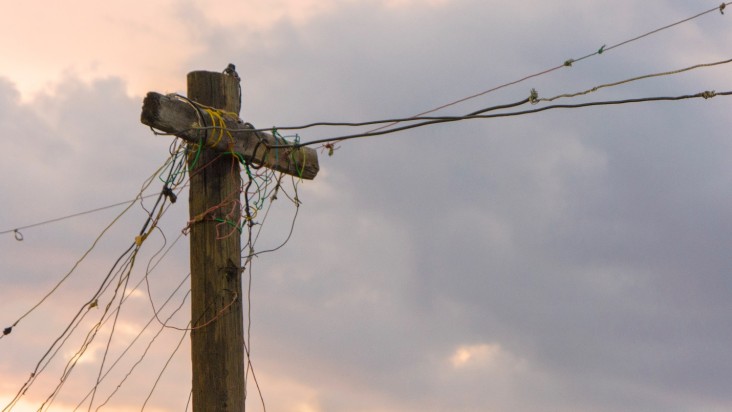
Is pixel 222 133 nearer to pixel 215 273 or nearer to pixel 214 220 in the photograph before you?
pixel 214 220

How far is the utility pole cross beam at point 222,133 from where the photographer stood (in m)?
A: 8.25

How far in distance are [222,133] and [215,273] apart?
3.89 ft

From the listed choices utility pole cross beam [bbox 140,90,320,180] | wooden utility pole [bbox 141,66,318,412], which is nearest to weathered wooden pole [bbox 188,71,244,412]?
wooden utility pole [bbox 141,66,318,412]

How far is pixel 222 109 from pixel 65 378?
301 centimetres

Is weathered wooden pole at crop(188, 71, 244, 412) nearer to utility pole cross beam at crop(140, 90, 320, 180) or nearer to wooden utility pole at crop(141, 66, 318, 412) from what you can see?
wooden utility pole at crop(141, 66, 318, 412)

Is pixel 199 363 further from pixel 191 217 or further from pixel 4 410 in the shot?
pixel 4 410

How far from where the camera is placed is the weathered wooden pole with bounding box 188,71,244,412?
830cm

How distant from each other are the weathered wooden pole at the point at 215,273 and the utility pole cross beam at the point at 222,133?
0.45ft

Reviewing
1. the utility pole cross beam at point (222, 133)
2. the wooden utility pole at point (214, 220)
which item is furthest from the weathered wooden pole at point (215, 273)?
the utility pole cross beam at point (222, 133)

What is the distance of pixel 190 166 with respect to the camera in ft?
28.9

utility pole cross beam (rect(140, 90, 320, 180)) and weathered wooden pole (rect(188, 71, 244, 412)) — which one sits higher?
utility pole cross beam (rect(140, 90, 320, 180))

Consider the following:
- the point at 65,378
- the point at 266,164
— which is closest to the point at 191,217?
the point at 266,164

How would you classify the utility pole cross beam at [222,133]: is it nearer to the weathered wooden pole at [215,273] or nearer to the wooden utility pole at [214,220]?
the wooden utility pole at [214,220]

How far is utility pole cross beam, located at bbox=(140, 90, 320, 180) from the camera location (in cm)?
825
